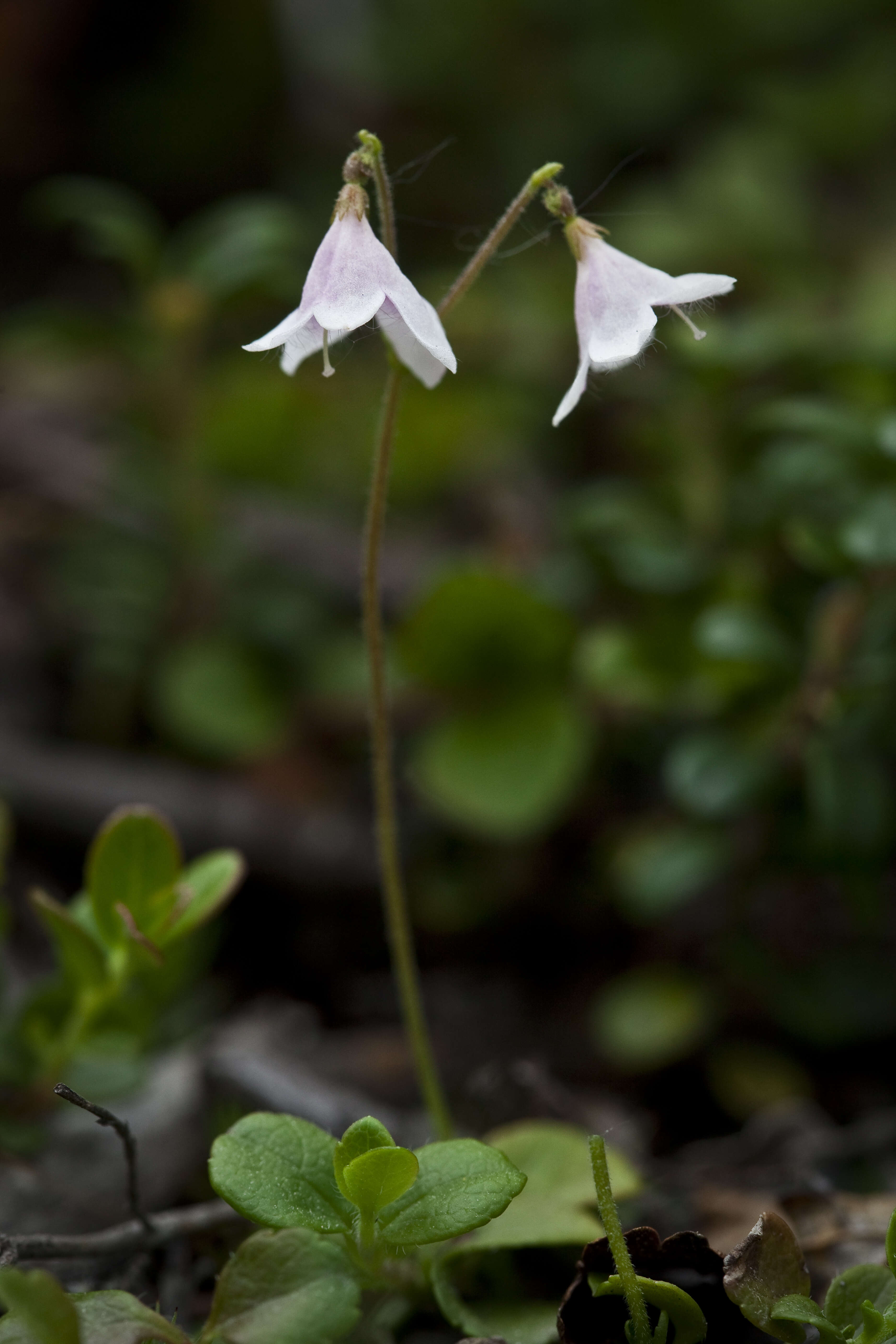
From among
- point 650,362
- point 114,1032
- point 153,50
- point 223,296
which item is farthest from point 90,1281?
point 153,50

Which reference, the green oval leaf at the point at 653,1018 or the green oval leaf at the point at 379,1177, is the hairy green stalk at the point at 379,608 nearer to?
the green oval leaf at the point at 379,1177

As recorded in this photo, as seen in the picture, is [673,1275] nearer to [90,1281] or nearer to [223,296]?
[90,1281]

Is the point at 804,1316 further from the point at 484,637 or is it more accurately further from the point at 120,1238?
the point at 484,637

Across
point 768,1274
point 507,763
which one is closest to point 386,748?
point 768,1274

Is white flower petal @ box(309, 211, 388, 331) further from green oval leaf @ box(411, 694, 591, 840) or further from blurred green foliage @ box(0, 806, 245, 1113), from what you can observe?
green oval leaf @ box(411, 694, 591, 840)

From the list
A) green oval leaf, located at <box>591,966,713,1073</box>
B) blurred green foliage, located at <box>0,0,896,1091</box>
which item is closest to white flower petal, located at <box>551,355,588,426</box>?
blurred green foliage, located at <box>0,0,896,1091</box>

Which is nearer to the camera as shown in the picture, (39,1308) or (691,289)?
(39,1308)

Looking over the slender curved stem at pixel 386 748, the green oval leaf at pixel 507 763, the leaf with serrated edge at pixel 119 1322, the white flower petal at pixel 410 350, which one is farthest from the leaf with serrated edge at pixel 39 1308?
the green oval leaf at pixel 507 763
